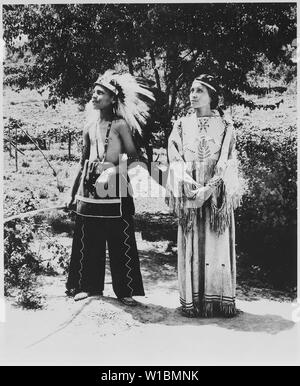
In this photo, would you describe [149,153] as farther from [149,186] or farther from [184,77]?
[184,77]

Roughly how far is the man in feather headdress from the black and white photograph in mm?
11

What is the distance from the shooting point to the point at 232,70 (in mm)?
5125

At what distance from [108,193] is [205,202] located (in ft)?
2.54

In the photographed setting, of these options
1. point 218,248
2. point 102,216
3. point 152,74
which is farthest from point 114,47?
point 218,248

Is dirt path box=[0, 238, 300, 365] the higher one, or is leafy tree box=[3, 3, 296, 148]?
leafy tree box=[3, 3, 296, 148]

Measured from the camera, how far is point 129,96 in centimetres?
500

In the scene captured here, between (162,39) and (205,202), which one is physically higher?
(162,39)

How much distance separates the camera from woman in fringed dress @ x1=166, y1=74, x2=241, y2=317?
4973 millimetres

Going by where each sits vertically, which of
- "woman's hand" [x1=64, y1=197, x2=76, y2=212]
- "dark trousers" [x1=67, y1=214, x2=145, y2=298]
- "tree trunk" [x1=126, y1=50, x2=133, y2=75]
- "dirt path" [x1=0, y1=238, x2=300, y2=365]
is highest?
"tree trunk" [x1=126, y1=50, x2=133, y2=75]

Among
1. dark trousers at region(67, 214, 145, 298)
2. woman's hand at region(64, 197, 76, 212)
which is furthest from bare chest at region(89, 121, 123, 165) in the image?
dark trousers at region(67, 214, 145, 298)

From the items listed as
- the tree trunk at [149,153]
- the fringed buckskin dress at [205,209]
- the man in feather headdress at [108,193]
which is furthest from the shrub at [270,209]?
the man in feather headdress at [108,193]

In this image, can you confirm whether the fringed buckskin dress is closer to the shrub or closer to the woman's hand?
the shrub

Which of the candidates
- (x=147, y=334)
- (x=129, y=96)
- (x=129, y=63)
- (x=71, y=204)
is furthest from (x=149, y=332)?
(x=129, y=63)

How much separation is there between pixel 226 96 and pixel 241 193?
80 cm
